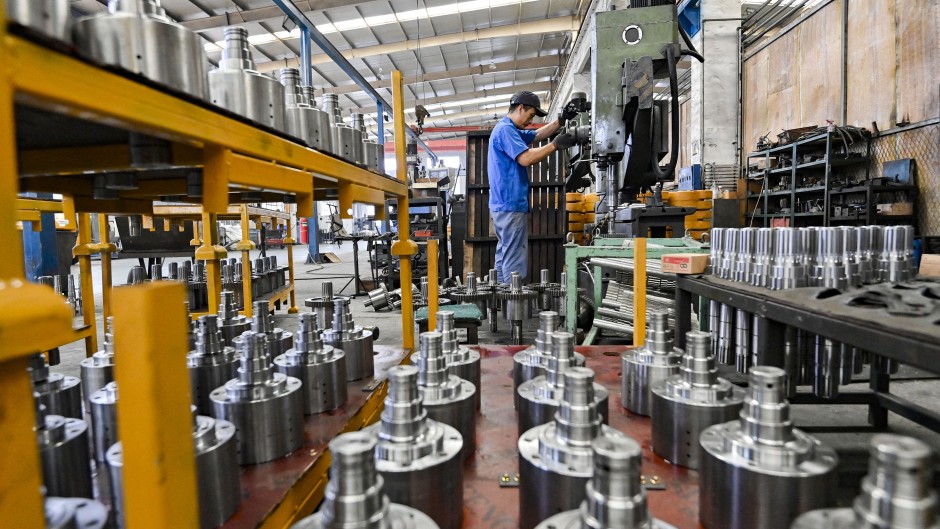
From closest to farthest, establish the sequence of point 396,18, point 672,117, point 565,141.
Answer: point 672,117 < point 565,141 < point 396,18

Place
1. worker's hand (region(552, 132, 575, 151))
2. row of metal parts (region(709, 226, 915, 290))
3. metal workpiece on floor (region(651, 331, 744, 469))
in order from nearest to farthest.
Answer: metal workpiece on floor (region(651, 331, 744, 469)) → row of metal parts (region(709, 226, 915, 290)) → worker's hand (region(552, 132, 575, 151))

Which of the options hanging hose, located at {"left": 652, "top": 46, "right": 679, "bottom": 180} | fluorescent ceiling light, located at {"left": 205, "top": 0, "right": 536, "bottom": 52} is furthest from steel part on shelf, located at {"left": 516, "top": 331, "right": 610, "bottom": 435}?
fluorescent ceiling light, located at {"left": 205, "top": 0, "right": 536, "bottom": 52}

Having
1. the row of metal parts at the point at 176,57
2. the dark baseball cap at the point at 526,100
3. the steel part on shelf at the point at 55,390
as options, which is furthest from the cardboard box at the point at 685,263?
the dark baseball cap at the point at 526,100

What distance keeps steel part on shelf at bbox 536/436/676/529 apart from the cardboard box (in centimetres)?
108

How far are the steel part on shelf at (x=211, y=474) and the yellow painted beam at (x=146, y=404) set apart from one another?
306mm

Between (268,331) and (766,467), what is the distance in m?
1.41

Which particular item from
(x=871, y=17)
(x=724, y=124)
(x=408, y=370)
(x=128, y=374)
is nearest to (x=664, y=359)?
(x=408, y=370)

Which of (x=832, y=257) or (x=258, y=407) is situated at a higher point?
(x=832, y=257)

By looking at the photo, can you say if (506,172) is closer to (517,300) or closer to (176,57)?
(517,300)

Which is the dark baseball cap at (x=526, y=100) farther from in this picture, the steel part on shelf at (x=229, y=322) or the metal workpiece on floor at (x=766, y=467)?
the metal workpiece on floor at (x=766, y=467)

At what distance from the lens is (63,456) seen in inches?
33.2

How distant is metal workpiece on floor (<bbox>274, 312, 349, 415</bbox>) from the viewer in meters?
1.32

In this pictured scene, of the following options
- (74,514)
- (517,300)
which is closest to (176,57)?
(74,514)

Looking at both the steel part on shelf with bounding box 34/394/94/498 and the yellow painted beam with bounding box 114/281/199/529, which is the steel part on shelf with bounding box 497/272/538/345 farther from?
the yellow painted beam with bounding box 114/281/199/529
